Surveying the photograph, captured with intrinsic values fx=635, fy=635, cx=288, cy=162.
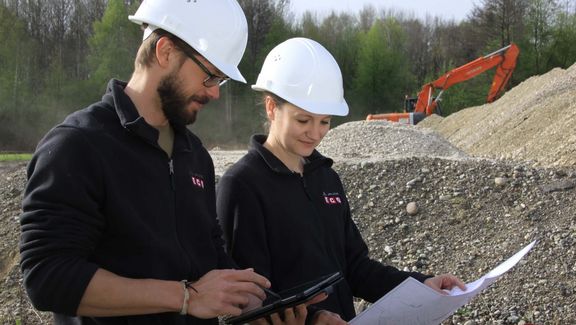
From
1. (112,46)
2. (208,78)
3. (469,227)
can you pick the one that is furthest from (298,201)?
(112,46)

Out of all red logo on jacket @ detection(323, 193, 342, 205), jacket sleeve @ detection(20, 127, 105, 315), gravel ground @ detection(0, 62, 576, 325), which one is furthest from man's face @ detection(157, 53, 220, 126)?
gravel ground @ detection(0, 62, 576, 325)

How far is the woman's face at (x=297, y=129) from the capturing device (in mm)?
2600

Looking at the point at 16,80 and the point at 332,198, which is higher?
the point at 332,198

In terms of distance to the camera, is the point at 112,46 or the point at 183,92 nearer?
the point at 183,92

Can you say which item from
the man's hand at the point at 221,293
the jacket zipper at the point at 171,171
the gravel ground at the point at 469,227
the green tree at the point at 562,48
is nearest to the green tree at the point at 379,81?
the green tree at the point at 562,48

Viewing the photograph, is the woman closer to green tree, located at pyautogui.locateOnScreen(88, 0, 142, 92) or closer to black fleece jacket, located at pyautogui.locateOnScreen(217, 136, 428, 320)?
black fleece jacket, located at pyautogui.locateOnScreen(217, 136, 428, 320)

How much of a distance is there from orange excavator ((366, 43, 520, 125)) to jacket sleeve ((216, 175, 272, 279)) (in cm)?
1827

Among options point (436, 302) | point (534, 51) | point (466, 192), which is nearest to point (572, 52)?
point (534, 51)

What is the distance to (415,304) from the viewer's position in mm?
2201

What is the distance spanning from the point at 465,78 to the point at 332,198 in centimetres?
2004

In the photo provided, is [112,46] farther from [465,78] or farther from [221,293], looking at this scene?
[221,293]

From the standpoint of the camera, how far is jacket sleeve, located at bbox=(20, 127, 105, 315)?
5.33 feet

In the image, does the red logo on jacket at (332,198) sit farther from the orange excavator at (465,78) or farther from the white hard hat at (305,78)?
the orange excavator at (465,78)

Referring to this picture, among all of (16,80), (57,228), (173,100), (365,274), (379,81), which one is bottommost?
(16,80)
